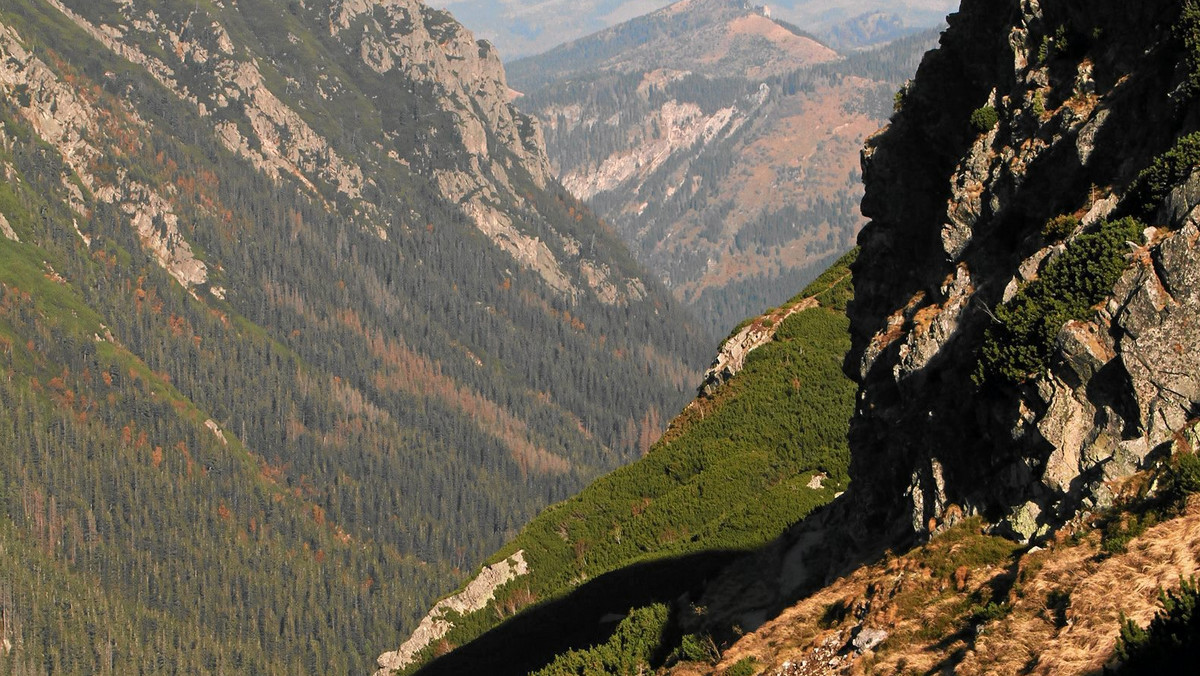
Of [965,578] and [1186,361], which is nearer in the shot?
[1186,361]

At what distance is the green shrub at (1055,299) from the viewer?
42969 millimetres

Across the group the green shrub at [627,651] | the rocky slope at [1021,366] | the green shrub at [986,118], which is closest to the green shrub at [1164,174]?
the rocky slope at [1021,366]

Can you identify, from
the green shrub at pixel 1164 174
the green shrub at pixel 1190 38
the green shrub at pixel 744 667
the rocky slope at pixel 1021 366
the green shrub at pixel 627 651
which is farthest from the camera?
the green shrub at pixel 627 651

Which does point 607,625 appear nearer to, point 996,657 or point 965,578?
point 965,578

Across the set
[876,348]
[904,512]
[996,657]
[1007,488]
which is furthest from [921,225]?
[996,657]

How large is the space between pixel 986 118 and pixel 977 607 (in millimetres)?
21978

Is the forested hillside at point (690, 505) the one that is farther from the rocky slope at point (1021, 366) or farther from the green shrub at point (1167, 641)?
the green shrub at point (1167, 641)

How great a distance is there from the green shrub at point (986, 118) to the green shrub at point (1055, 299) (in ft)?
39.2

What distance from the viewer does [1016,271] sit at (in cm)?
4772

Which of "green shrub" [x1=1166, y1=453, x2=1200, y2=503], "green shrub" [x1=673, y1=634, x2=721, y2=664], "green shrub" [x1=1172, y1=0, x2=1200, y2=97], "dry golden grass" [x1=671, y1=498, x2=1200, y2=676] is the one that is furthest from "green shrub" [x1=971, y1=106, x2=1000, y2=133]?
"green shrub" [x1=673, y1=634, x2=721, y2=664]

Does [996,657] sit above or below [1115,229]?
below

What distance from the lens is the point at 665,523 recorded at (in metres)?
115

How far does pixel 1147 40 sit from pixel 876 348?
15.7 metres

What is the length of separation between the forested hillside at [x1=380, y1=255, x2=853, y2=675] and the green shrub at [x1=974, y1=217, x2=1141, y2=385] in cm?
4503
